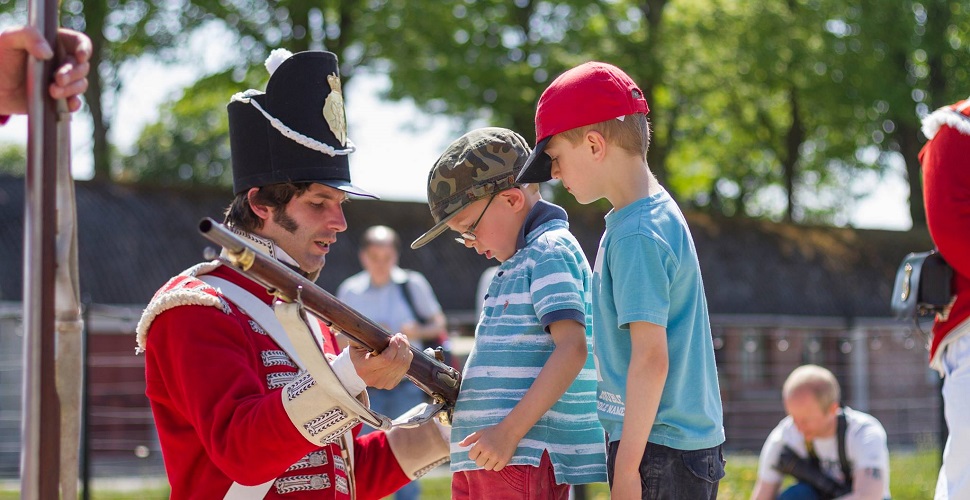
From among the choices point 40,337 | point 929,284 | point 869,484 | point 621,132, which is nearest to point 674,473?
point 621,132

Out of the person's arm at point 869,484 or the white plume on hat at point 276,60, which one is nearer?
the white plume on hat at point 276,60

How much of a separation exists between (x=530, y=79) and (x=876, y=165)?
10.7 metres

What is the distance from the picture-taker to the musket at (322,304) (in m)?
2.63

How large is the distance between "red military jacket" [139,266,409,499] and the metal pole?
38.9 inches

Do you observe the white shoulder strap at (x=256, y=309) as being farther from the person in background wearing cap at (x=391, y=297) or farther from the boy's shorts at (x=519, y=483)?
the person in background wearing cap at (x=391, y=297)

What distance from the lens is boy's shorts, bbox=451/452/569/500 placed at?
11.0ft

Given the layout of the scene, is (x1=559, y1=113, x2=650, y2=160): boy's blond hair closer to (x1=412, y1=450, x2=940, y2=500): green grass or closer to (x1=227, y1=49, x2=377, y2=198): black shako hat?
(x1=227, y1=49, x2=377, y2=198): black shako hat

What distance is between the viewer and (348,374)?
3145 millimetres

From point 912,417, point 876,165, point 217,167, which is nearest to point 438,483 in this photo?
point 912,417

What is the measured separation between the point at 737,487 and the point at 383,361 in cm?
734

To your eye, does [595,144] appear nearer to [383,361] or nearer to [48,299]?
[383,361]

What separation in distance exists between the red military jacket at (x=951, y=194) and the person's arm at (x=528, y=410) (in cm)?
158

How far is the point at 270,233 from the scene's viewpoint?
3.71 meters

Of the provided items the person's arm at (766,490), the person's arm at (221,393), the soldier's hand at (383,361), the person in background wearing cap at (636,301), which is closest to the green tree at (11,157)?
the person's arm at (766,490)
